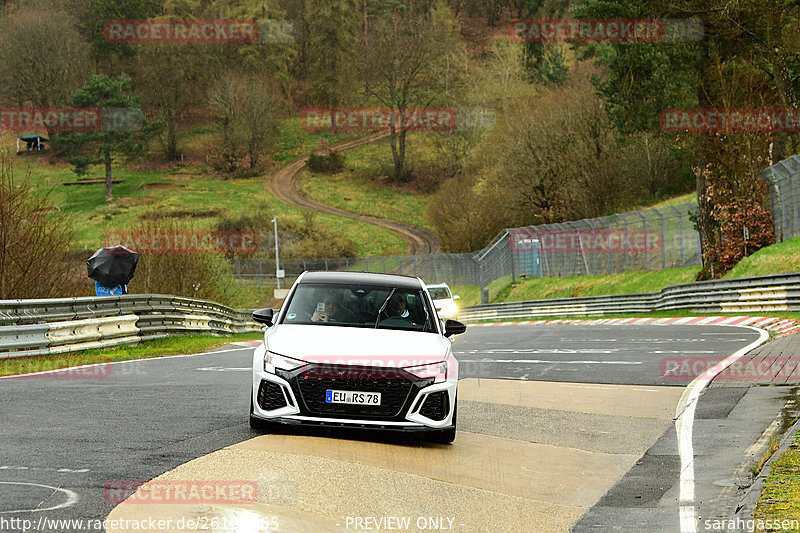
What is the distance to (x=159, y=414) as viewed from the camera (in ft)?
34.6

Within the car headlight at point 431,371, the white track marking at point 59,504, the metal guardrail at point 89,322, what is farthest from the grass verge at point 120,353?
the white track marking at point 59,504

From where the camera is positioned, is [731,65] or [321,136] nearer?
[731,65]

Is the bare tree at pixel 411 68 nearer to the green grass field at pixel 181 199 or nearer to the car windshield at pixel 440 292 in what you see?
the green grass field at pixel 181 199

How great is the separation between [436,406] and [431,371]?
312mm

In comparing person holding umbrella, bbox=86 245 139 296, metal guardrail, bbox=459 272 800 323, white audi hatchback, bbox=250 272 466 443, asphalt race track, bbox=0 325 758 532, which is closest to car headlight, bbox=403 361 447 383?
white audi hatchback, bbox=250 272 466 443

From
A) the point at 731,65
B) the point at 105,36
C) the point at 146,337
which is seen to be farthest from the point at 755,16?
the point at 105,36

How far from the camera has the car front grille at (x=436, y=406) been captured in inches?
360

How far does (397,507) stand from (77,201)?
10801cm

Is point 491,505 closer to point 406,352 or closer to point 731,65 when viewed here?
point 406,352

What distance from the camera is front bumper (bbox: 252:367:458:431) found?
8.93 metres

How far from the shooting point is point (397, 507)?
6742mm

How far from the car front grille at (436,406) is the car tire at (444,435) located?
0.14 meters

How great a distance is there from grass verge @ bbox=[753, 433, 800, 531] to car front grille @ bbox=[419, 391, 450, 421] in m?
2.84

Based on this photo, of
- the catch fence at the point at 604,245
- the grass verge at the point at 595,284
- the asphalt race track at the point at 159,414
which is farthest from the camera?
the grass verge at the point at 595,284
